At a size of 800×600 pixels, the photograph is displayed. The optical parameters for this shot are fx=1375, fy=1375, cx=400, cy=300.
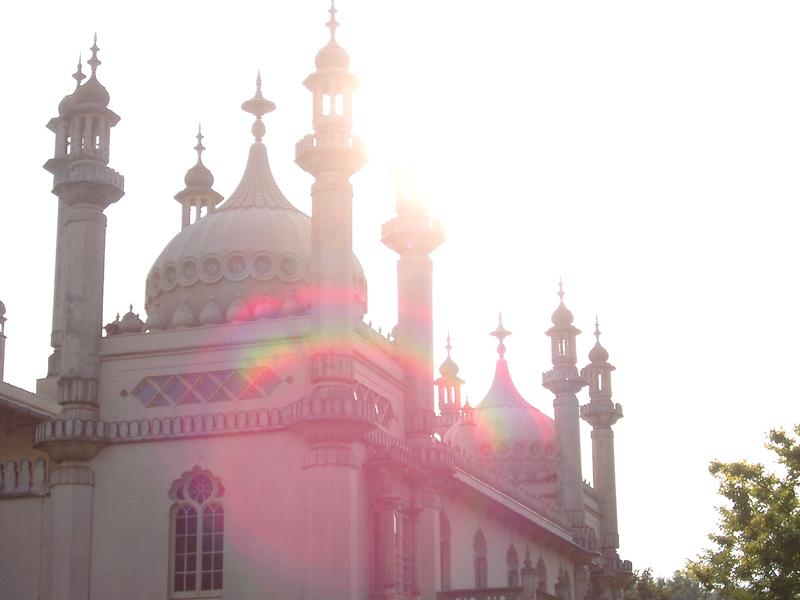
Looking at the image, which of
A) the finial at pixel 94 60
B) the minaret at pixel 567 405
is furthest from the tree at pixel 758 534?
the finial at pixel 94 60

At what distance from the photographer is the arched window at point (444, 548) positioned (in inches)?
1377

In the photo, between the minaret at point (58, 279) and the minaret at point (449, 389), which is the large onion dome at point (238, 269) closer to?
the minaret at point (58, 279)

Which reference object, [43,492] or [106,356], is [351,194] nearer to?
[106,356]

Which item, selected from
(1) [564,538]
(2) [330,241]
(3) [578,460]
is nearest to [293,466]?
(2) [330,241]

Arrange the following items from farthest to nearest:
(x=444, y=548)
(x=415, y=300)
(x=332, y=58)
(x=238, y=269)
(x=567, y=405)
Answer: (x=567, y=405)
(x=444, y=548)
(x=415, y=300)
(x=238, y=269)
(x=332, y=58)

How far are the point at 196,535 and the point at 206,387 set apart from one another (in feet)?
10.9

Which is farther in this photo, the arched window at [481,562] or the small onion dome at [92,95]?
the arched window at [481,562]

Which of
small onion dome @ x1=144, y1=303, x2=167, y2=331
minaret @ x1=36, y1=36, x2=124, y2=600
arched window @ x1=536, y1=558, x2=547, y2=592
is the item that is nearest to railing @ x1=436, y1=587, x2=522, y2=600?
minaret @ x1=36, y1=36, x2=124, y2=600

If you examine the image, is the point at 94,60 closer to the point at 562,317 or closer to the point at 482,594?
the point at 482,594

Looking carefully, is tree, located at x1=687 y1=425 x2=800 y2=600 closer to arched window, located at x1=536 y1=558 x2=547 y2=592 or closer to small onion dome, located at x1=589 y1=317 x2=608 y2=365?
arched window, located at x1=536 y1=558 x2=547 y2=592

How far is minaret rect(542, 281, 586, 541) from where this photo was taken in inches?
1927

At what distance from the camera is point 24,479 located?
102ft

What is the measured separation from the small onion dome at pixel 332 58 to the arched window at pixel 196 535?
9737 millimetres

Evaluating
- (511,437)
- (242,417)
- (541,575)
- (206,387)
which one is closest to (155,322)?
(206,387)
